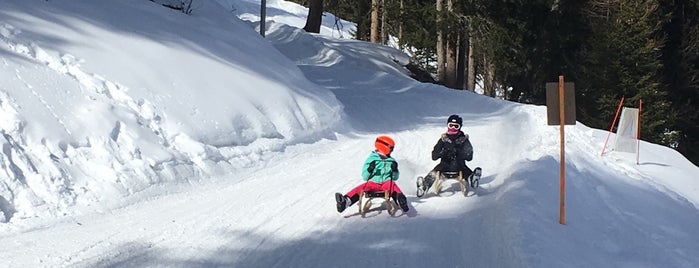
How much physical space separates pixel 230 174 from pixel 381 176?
9.37 ft

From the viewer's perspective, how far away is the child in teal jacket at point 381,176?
879 cm

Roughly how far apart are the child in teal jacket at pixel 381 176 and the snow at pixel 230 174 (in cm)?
24

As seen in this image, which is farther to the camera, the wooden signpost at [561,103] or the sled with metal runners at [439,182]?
the sled with metal runners at [439,182]

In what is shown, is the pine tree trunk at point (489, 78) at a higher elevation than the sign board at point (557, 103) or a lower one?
higher

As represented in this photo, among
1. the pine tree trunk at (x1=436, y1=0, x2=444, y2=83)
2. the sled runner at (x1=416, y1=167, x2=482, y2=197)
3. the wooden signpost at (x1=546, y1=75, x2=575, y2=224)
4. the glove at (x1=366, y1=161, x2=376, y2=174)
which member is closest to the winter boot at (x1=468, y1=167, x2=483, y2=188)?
the sled runner at (x1=416, y1=167, x2=482, y2=197)

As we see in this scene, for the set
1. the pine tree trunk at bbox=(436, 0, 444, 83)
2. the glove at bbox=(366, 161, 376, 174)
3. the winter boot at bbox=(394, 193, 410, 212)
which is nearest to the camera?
the winter boot at bbox=(394, 193, 410, 212)

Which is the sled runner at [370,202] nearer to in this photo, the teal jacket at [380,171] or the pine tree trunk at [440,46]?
the teal jacket at [380,171]

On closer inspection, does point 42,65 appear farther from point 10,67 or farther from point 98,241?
point 98,241

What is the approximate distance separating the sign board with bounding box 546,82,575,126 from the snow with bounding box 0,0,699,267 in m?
1.18

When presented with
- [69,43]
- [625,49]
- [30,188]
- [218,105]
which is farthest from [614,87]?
[30,188]

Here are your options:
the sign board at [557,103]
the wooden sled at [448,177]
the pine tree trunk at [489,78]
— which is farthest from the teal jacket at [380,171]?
the pine tree trunk at [489,78]

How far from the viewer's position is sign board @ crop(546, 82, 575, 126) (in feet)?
28.0

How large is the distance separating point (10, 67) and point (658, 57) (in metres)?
30.4

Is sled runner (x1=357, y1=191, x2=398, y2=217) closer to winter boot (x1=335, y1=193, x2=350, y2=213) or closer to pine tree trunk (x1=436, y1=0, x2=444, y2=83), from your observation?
winter boot (x1=335, y1=193, x2=350, y2=213)
